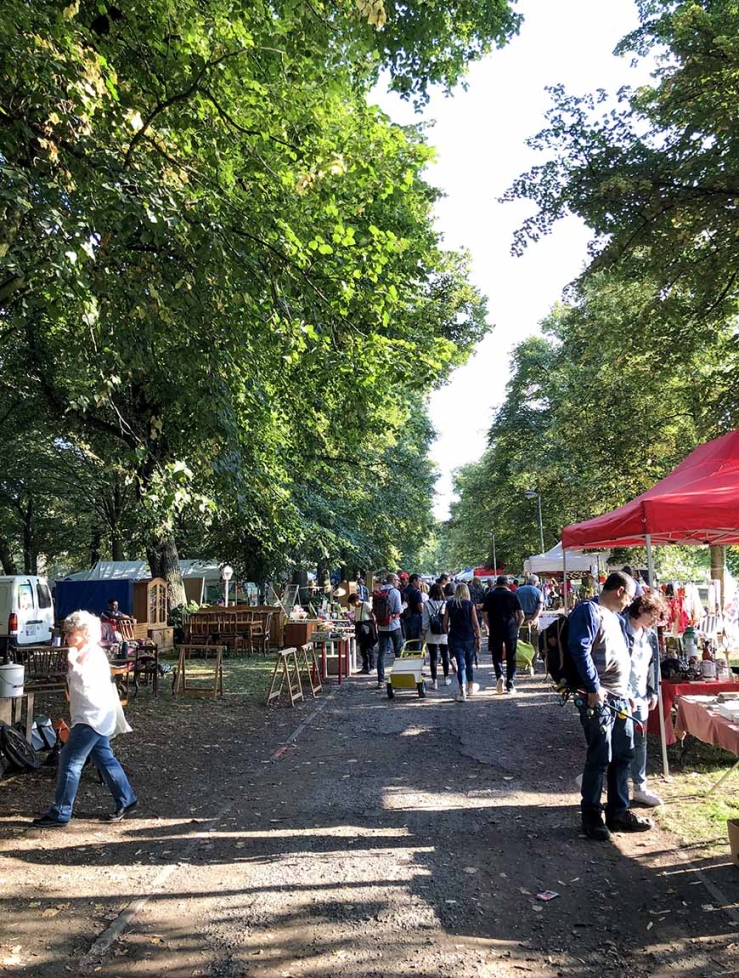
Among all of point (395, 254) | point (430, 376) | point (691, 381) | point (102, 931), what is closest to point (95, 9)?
point (430, 376)

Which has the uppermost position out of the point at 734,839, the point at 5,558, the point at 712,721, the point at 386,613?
the point at 5,558

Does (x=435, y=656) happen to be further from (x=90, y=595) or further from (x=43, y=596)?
(x=90, y=595)

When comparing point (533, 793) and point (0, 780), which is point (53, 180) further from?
point (533, 793)

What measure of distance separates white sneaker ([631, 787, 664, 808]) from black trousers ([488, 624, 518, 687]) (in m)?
5.53

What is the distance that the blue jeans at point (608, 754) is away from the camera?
535cm

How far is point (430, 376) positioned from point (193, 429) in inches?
170

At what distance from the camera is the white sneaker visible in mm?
6035

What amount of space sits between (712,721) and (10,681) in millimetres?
6503

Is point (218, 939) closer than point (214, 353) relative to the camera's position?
Yes

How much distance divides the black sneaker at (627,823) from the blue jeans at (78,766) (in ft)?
12.2

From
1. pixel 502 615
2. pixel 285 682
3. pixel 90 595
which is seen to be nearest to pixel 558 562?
pixel 502 615

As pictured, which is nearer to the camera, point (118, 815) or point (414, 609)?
point (118, 815)

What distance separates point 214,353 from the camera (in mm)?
8047

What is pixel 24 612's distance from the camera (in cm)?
1928
